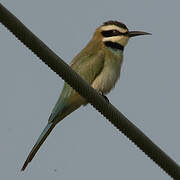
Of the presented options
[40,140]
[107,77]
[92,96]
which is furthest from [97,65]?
[92,96]

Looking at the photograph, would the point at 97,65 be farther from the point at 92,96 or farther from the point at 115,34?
the point at 92,96

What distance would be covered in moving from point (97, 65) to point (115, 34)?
57 centimetres

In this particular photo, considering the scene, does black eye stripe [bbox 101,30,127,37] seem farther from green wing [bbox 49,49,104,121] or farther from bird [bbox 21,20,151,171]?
green wing [bbox 49,49,104,121]

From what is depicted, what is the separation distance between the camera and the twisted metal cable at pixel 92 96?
7.71 ft

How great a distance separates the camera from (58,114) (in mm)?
4629

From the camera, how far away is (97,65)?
16.3 feet

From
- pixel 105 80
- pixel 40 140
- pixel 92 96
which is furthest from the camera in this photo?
pixel 105 80

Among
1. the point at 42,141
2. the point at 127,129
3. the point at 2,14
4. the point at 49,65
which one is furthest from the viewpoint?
the point at 42,141

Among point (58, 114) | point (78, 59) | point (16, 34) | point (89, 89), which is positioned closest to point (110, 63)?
point (78, 59)

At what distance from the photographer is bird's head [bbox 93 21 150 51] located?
5.29m

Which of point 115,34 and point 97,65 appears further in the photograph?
point 115,34

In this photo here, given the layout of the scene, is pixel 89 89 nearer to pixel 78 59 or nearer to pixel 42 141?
pixel 42 141

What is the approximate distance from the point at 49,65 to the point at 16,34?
0.24 meters

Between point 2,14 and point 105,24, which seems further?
point 105,24
